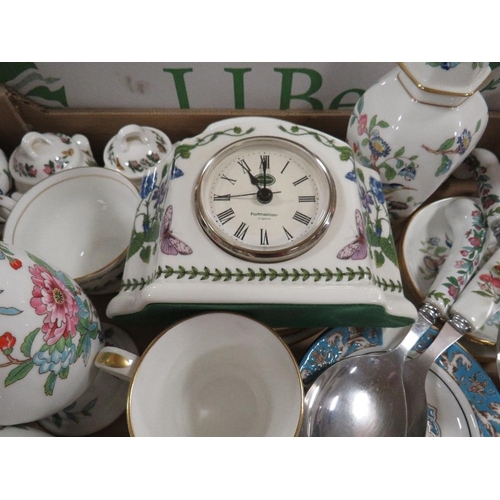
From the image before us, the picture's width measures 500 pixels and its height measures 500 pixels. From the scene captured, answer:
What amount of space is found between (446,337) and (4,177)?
70 centimetres

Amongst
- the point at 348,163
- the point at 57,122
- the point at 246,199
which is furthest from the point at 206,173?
the point at 57,122

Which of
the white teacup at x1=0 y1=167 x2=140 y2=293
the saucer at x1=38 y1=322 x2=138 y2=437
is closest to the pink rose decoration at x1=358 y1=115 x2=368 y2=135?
the white teacup at x1=0 y1=167 x2=140 y2=293

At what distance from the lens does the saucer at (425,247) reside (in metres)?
0.60

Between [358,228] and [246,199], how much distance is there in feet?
0.41

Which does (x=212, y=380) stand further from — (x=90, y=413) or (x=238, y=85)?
(x=238, y=85)

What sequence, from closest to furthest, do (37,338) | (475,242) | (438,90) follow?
(37,338) < (438,90) < (475,242)

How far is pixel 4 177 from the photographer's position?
26.2 inches

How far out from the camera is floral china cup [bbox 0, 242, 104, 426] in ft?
1.20

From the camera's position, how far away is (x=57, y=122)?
2.28 ft

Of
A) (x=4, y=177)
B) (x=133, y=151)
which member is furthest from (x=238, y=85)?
(x=4, y=177)

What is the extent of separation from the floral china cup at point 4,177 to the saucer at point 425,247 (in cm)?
63

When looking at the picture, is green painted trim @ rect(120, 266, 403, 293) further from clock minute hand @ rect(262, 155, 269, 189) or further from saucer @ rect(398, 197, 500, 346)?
saucer @ rect(398, 197, 500, 346)

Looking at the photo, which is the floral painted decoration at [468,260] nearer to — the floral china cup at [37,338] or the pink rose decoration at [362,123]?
the pink rose decoration at [362,123]

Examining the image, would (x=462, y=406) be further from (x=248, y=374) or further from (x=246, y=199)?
(x=246, y=199)
